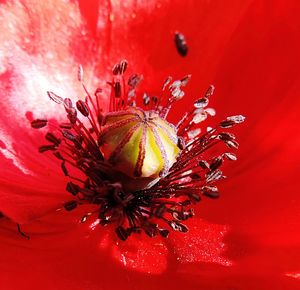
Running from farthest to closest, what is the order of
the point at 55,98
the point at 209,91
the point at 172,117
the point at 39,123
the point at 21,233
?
the point at 172,117, the point at 209,91, the point at 55,98, the point at 39,123, the point at 21,233

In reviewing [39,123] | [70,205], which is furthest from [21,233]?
[39,123]

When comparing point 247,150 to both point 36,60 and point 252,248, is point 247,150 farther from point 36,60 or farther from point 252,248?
point 36,60

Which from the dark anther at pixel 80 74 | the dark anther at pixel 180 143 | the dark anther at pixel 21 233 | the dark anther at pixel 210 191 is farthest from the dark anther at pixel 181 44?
the dark anther at pixel 21 233

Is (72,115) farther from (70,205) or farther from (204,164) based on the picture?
(204,164)

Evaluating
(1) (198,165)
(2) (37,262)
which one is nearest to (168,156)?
(1) (198,165)

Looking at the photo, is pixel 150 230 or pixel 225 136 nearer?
pixel 150 230

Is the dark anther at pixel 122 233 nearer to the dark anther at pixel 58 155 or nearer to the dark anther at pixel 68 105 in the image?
the dark anther at pixel 58 155
